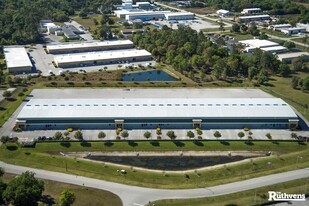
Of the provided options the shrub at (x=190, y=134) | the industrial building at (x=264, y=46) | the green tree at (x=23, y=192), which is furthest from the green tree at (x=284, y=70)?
the green tree at (x=23, y=192)

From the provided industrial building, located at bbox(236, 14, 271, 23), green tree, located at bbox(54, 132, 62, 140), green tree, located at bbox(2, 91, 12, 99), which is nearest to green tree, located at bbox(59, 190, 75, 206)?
green tree, located at bbox(54, 132, 62, 140)

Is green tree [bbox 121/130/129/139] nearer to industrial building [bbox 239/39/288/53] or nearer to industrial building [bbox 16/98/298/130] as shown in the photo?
industrial building [bbox 16/98/298/130]

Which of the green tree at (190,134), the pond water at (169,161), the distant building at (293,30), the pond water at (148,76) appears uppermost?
the distant building at (293,30)

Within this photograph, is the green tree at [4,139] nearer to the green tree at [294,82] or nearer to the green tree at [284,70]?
the green tree at [294,82]

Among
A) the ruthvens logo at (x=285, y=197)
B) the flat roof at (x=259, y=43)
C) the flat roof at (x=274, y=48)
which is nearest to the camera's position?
the ruthvens logo at (x=285, y=197)

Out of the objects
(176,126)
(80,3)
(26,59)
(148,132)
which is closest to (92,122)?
(148,132)

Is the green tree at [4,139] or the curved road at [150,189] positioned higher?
the green tree at [4,139]
